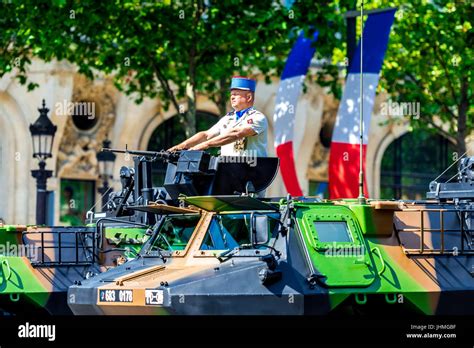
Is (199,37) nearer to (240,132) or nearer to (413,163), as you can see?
(240,132)

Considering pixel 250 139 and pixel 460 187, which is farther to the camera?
pixel 460 187

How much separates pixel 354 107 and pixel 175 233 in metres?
11.7

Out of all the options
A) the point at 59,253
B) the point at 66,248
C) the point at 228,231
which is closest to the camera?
the point at 228,231

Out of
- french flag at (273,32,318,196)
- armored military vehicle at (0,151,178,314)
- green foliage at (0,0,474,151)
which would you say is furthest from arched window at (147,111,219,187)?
armored military vehicle at (0,151,178,314)

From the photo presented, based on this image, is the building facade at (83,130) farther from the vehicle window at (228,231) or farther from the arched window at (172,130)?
the vehicle window at (228,231)

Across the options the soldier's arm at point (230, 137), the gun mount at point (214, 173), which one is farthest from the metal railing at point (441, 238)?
the soldier's arm at point (230, 137)

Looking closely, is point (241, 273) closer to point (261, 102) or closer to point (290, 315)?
point (290, 315)

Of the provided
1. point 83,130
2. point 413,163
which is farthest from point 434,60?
point 413,163

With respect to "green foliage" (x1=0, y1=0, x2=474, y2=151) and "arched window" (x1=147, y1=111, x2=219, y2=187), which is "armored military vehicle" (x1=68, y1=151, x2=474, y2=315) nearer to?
"green foliage" (x1=0, y1=0, x2=474, y2=151)

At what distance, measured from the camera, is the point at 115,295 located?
1469cm

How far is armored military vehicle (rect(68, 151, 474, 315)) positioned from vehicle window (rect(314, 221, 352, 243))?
0.04 ft

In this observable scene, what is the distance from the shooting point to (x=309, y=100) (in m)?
41.9

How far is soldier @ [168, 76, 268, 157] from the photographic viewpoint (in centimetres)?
1628

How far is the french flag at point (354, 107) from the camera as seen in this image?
2673cm
